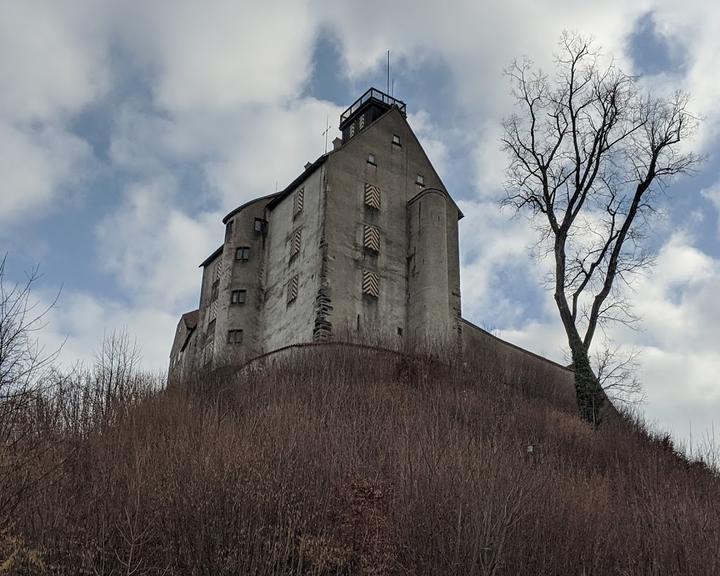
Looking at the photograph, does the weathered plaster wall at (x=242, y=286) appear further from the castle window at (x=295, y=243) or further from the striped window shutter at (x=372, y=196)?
the striped window shutter at (x=372, y=196)

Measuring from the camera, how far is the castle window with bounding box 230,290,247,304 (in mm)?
35031

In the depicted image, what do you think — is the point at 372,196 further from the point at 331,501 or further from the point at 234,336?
the point at 331,501

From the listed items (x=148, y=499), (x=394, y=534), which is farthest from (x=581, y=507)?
(x=148, y=499)

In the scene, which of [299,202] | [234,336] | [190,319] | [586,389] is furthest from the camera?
[190,319]

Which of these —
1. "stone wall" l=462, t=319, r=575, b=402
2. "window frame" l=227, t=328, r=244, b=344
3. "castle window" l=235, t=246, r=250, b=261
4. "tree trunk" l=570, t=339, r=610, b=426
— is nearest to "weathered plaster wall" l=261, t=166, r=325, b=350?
"castle window" l=235, t=246, r=250, b=261

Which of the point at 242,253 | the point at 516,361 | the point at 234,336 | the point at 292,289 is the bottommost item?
the point at 516,361

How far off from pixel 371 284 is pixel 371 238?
7.29 feet

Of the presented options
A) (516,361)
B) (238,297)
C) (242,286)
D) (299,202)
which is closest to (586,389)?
(516,361)

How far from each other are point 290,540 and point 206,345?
25.9 metres

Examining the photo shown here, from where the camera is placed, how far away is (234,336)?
3428 cm

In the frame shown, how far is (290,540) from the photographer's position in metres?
11.5

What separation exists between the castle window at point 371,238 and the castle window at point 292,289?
11.0 ft

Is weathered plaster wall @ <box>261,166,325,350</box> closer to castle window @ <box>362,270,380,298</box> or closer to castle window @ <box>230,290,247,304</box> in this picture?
castle window @ <box>230,290,247,304</box>

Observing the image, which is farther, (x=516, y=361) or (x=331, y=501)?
(x=516, y=361)
